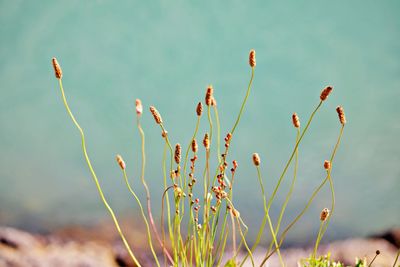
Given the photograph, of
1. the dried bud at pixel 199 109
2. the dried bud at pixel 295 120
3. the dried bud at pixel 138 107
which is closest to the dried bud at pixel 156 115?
the dried bud at pixel 138 107

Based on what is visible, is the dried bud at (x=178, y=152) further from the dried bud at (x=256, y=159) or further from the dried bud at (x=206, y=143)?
the dried bud at (x=256, y=159)

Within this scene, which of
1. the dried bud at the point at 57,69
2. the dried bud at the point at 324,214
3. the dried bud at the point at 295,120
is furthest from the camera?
the dried bud at the point at 324,214

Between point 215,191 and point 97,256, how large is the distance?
7.72 feet

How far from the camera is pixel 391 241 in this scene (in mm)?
4805

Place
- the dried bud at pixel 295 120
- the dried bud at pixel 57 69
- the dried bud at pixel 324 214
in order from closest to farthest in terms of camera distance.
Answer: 1. the dried bud at pixel 57 69
2. the dried bud at pixel 295 120
3. the dried bud at pixel 324 214

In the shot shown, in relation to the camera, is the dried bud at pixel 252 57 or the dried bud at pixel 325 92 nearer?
the dried bud at pixel 325 92

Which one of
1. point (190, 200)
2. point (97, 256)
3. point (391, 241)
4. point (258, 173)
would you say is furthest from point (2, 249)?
point (391, 241)

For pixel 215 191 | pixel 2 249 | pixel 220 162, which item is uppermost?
pixel 2 249

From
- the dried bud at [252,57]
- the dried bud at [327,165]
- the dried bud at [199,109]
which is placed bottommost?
the dried bud at [327,165]

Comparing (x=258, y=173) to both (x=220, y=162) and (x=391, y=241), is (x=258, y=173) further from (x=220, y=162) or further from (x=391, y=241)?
(x=391, y=241)

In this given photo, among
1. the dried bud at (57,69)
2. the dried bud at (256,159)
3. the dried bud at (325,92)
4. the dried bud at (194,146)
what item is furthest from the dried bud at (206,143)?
the dried bud at (57,69)

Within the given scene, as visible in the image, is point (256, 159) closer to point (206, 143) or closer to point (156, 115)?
point (206, 143)

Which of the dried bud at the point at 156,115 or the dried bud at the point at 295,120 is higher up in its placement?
the dried bud at the point at 156,115

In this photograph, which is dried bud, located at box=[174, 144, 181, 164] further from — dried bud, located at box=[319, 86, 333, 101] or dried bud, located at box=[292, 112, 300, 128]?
dried bud, located at box=[319, 86, 333, 101]
